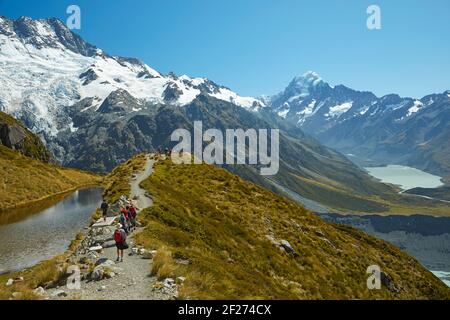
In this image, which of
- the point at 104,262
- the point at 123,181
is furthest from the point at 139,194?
the point at 104,262

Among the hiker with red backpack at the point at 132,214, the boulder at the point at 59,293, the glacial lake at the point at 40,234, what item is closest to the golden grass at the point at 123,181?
the glacial lake at the point at 40,234

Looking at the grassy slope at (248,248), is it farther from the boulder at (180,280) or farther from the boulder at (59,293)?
the boulder at (59,293)

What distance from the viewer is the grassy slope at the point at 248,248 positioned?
84.8 feet

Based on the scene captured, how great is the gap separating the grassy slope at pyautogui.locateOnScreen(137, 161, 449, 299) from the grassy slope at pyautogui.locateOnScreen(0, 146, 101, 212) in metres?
35.7

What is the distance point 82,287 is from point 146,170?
2235 inches

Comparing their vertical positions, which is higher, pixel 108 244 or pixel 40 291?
pixel 108 244

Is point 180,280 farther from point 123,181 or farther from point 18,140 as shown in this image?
point 18,140

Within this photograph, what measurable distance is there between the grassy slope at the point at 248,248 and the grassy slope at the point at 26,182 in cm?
3575

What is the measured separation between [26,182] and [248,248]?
261 ft

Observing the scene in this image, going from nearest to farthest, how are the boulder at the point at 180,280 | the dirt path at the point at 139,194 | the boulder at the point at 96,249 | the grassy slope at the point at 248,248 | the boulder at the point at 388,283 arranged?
the boulder at the point at 180,280, the grassy slope at the point at 248,248, the boulder at the point at 96,249, the dirt path at the point at 139,194, the boulder at the point at 388,283

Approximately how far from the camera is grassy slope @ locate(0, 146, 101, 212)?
9119 centimetres

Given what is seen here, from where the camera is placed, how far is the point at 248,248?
40.6 m

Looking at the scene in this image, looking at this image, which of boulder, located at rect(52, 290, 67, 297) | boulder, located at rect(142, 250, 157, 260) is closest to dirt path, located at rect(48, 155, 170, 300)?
boulder, located at rect(52, 290, 67, 297)
